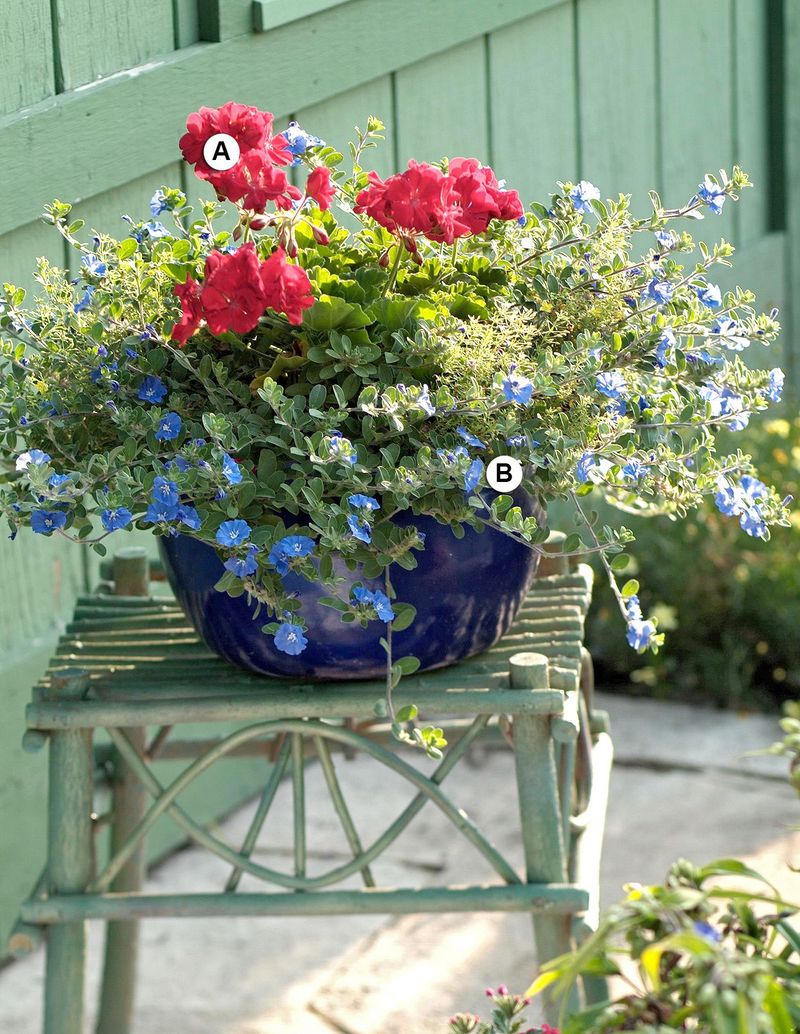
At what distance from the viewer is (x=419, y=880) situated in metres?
2.49

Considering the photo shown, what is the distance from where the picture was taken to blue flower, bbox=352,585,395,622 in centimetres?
125

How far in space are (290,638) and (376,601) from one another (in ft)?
0.26

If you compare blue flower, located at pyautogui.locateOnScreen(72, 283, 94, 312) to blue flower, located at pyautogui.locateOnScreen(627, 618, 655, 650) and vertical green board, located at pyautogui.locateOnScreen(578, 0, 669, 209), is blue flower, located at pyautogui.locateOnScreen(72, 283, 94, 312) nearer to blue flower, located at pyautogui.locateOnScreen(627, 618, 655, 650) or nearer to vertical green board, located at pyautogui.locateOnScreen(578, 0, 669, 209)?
blue flower, located at pyautogui.locateOnScreen(627, 618, 655, 650)

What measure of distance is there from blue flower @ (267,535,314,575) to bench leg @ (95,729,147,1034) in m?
0.61

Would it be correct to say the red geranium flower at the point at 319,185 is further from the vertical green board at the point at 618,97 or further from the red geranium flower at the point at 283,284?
the vertical green board at the point at 618,97

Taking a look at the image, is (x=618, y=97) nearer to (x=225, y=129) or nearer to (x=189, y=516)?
(x=225, y=129)

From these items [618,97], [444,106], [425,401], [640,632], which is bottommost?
[640,632]

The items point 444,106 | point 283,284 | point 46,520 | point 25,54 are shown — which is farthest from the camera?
point 444,106

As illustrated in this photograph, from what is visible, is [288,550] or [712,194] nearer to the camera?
[288,550]

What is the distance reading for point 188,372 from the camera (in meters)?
1.37

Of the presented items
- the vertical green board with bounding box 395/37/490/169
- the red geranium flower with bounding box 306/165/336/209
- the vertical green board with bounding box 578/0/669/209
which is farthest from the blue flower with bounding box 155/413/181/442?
the vertical green board with bounding box 578/0/669/209

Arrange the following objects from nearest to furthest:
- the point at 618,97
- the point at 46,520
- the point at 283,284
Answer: the point at 283,284 < the point at 46,520 < the point at 618,97

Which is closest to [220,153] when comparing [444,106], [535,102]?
[444,106]

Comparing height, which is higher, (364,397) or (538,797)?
(364,397)
